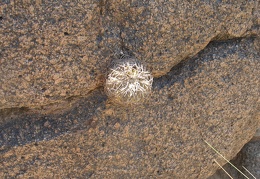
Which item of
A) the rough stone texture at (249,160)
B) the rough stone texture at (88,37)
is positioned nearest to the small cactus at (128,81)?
the rough stone texture at (88,37)

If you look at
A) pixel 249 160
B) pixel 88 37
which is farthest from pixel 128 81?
pixel 249 160

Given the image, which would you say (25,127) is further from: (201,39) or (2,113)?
(201,39)

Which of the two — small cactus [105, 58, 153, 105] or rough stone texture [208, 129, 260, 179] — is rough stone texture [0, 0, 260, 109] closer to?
small cactus [105, 58, 153, 105]

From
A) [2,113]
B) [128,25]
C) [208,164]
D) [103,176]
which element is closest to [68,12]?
[128,25]

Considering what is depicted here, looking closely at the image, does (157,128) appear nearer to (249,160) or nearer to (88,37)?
(88,37)

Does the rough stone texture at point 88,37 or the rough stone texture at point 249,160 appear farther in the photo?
the rough stone texture at point 249,160

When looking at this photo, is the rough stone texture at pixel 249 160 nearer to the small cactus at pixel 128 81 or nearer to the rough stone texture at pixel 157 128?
the rough stone texture at pixel 157 128
